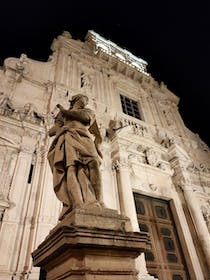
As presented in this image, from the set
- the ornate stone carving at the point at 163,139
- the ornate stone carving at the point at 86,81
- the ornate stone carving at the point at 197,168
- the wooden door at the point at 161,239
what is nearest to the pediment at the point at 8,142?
the wooden door at the point at 161,239

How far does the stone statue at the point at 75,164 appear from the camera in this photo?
267 centimetres

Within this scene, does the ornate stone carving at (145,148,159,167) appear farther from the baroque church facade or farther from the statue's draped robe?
the statue's draped robe

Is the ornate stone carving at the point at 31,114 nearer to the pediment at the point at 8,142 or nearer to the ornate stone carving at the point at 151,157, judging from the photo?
the pediment at the point at 8,142

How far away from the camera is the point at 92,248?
7.11 ft

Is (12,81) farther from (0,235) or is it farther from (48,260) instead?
(48,260)

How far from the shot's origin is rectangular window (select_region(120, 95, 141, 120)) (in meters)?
11.2

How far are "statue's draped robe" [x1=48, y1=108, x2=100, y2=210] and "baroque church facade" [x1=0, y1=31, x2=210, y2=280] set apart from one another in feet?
8.80

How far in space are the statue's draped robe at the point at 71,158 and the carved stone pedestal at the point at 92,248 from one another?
1.11 feet

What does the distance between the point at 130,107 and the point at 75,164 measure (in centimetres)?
911

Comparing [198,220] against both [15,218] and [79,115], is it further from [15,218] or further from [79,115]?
[79,115]

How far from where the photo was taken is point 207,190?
971 cm

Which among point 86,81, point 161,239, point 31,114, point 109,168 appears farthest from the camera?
point 86,81

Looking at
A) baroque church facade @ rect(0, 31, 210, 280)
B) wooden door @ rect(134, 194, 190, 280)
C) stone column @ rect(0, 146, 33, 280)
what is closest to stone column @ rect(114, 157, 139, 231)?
baroque church facade @ rect(0, 31, 210, 280)

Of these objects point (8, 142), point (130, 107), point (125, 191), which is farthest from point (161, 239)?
point (130, 107)
